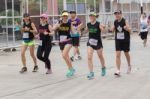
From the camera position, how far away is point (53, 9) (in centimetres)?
2692

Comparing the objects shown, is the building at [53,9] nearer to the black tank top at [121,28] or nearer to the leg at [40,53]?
the leg at [40,53]

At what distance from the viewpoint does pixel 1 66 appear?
622 inches

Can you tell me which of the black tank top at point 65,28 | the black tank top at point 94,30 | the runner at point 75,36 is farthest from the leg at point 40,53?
the runner at point 75,36

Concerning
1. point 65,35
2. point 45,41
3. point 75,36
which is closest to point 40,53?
point 45,41

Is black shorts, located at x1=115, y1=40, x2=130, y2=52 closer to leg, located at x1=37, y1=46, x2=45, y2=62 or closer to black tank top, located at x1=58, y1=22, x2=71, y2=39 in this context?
black tank top, located at x1=58, y1=22, x2=71, y2=39

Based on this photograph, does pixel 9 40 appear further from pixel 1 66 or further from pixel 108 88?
pixel 108 88

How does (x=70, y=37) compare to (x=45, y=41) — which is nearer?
(x=70, y=37)

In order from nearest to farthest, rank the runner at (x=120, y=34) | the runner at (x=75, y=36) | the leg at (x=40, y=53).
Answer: the runner at (x=120, y=34) → the leg at (x=40, y=53) → the runner at (x=75, y=36)

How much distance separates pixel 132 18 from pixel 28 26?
2458 cm

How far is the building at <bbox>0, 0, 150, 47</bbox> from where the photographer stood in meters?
22.4

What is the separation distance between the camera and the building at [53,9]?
73.6 ft

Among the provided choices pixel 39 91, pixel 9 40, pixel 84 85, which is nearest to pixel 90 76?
pixel 84 85

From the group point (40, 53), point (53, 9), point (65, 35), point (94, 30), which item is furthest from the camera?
point (53, 9)

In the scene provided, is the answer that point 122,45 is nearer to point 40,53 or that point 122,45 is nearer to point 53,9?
point 40,53
